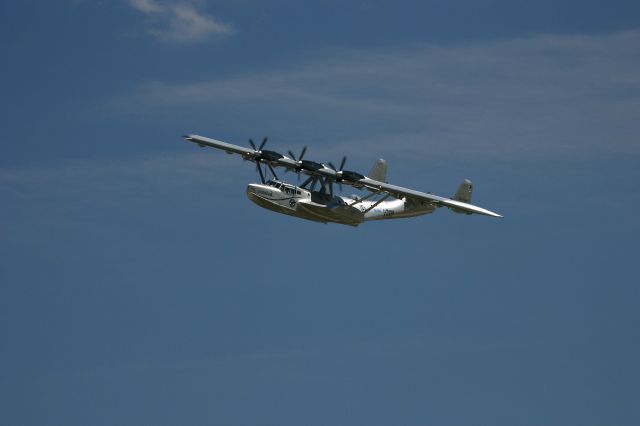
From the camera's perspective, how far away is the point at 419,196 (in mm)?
112688

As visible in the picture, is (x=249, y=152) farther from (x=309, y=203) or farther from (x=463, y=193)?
(x=463, y=193)

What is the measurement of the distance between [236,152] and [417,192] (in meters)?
18.0

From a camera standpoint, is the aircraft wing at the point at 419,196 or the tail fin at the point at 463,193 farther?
the tail fin at the point at 463,193

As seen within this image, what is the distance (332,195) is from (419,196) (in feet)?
26.1

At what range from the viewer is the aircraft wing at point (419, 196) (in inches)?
4412

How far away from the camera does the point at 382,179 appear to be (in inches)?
4582

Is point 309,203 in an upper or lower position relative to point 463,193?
lower

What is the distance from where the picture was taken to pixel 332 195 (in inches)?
4390

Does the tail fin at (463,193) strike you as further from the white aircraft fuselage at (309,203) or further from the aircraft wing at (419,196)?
the white aircraft fuselage at (309,203)

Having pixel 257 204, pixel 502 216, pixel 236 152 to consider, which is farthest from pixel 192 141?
pixel 502 216

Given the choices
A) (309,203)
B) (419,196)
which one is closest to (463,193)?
(419,196)

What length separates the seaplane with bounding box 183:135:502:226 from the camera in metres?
109

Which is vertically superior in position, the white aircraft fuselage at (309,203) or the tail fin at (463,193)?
the tail fin at (463,193)

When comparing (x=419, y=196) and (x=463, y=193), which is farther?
(x=463, y=193)
